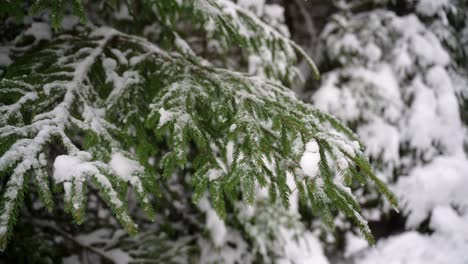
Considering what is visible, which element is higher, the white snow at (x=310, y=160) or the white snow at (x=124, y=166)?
the white snow at (x=310, y=160)

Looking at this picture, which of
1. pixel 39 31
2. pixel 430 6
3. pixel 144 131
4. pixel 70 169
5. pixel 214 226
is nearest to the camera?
pixel 70 169

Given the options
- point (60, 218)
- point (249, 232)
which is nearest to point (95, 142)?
point (60, 218)

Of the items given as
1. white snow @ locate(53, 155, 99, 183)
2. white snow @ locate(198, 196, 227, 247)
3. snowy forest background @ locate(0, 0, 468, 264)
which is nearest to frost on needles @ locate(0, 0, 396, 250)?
white snow @ locate(53, 155, 99, 183)

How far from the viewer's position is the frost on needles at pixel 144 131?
48.7 inches

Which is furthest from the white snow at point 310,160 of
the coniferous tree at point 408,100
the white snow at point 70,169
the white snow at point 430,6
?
the white snow at point 430,6

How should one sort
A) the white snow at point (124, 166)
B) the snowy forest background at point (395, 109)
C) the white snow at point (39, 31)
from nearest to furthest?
the white snow at point (124, 166) → the white snow at point (39, 31) → the snowy forest background at point (395, 109)

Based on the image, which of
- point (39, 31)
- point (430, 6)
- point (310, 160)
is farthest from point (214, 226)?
point (430, 6)

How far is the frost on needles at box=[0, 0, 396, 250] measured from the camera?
48.7 inches

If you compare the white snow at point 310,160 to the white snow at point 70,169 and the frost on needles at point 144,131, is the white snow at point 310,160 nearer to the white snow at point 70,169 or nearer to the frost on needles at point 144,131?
the frost on needles at point 144,131

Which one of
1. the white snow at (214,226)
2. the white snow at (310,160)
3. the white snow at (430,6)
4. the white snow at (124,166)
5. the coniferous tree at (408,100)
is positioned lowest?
the white snow at (214,226)

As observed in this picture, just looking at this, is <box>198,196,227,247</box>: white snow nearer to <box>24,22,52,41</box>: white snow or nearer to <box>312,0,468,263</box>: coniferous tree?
<box>24,22,52,41</box>: white snow

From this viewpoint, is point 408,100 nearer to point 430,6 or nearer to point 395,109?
point 395,109

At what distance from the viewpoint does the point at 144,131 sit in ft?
5.75

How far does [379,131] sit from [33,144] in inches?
168
